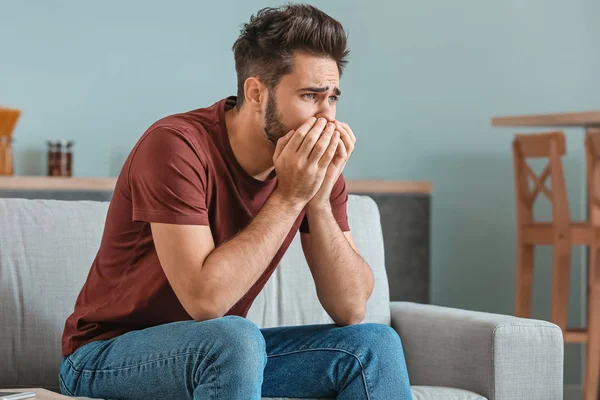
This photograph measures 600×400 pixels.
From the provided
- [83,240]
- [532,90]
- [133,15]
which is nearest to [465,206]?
[532,90]

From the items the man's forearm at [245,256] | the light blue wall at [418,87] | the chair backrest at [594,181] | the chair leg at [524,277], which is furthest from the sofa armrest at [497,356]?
the light blue wall at [418,87]

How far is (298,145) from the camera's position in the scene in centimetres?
183

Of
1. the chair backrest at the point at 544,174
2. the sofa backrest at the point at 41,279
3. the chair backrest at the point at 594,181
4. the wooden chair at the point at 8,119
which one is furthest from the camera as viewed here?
the chair backrest at the point at 544,174

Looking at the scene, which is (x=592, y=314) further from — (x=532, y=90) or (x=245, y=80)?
(x=245, y=80)

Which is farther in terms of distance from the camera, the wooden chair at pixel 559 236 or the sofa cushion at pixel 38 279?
the wooden chair at pixel 559 236

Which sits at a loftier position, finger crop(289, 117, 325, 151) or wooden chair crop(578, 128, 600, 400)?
finger crop(289, 117, 325, 151)

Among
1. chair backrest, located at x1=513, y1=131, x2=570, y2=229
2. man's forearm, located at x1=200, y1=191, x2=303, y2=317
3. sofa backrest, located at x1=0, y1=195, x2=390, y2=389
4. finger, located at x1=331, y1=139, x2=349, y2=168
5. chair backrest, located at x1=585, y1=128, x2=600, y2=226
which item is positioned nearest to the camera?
man's forearm, located at x1=200, y1=191, x2=303, y2=317

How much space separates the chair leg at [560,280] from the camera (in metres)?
3.56

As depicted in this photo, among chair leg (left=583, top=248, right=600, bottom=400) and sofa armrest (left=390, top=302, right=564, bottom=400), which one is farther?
chair leg (left=583, top=248, right=600, bottom=400)

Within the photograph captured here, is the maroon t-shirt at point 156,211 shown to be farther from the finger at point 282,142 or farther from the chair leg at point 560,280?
the chair leg at point 560,280

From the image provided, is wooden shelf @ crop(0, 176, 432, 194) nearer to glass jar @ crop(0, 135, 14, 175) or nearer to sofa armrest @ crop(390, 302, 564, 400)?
glass jar @ crop(0, 135, 14, 175)

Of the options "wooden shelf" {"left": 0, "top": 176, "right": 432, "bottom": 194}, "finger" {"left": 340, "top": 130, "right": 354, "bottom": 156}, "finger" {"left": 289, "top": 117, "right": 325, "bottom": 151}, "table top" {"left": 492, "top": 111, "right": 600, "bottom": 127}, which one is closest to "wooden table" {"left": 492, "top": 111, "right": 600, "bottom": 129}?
"table top" {"left": 492, "top": 111, "right": 600, "bottom": 127}

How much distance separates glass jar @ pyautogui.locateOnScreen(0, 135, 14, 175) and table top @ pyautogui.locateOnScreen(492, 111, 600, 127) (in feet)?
6.44

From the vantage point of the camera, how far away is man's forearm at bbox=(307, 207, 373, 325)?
74.9 inches
